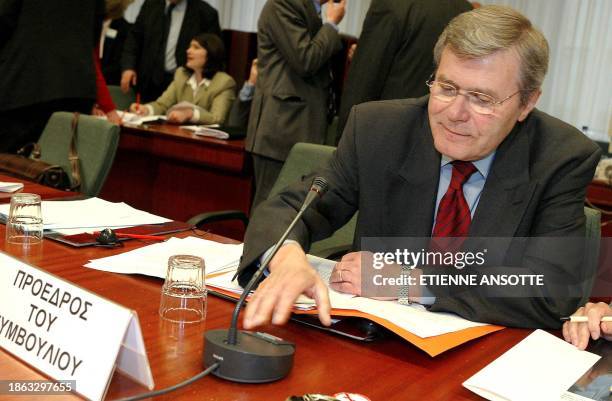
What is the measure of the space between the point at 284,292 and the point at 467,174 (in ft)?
2.32

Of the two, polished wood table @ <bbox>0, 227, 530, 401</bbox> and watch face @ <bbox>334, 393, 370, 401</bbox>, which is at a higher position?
watch face @ <bbox>334, 393, 370, 401</bbox>

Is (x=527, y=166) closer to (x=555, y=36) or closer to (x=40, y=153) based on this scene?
(x=40, y=153)

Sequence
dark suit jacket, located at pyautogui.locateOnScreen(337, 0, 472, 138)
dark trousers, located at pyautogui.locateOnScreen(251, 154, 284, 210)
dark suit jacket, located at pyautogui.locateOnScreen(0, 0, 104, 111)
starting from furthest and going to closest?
dark trousers, located at pyautogui.locateOnScreen(251, 154, 284, 210), dark suit jacket, located at pyautogui.locateOnScreen(0, 0, 104, 111), dark suit jacket, located at pyautogui.locateOnScreen(337, 0, 472, 138)

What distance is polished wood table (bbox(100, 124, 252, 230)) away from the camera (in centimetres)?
402

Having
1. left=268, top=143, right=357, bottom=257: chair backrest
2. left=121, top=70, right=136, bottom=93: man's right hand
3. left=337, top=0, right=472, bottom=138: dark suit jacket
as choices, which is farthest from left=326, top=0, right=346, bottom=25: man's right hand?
left=121, top=70, right=136, bottom=93: man's right hand

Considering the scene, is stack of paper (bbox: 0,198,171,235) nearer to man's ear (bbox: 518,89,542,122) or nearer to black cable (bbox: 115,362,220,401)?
black cable (bbox: 115,362,220,401)

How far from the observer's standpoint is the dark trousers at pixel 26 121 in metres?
3.23

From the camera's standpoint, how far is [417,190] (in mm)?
1737

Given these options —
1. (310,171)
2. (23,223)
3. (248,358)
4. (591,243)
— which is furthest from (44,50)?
(248,358)

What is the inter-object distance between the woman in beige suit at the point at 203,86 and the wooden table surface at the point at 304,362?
358 cm

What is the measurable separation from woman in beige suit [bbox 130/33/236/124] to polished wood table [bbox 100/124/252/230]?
19.3 inches

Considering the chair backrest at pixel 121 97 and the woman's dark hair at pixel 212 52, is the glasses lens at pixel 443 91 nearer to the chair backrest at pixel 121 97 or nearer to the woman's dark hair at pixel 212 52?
the woman's dark hair at pixel 212 52

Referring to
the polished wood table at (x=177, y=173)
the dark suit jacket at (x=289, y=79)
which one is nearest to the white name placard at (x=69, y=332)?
the dark suit jacket at (x=289, y=79)

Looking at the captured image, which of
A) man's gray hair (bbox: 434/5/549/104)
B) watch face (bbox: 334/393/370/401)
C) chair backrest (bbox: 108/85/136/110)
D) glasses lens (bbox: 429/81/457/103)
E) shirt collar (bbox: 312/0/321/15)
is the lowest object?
chair backrest (bbox: 108/85/136/110)
